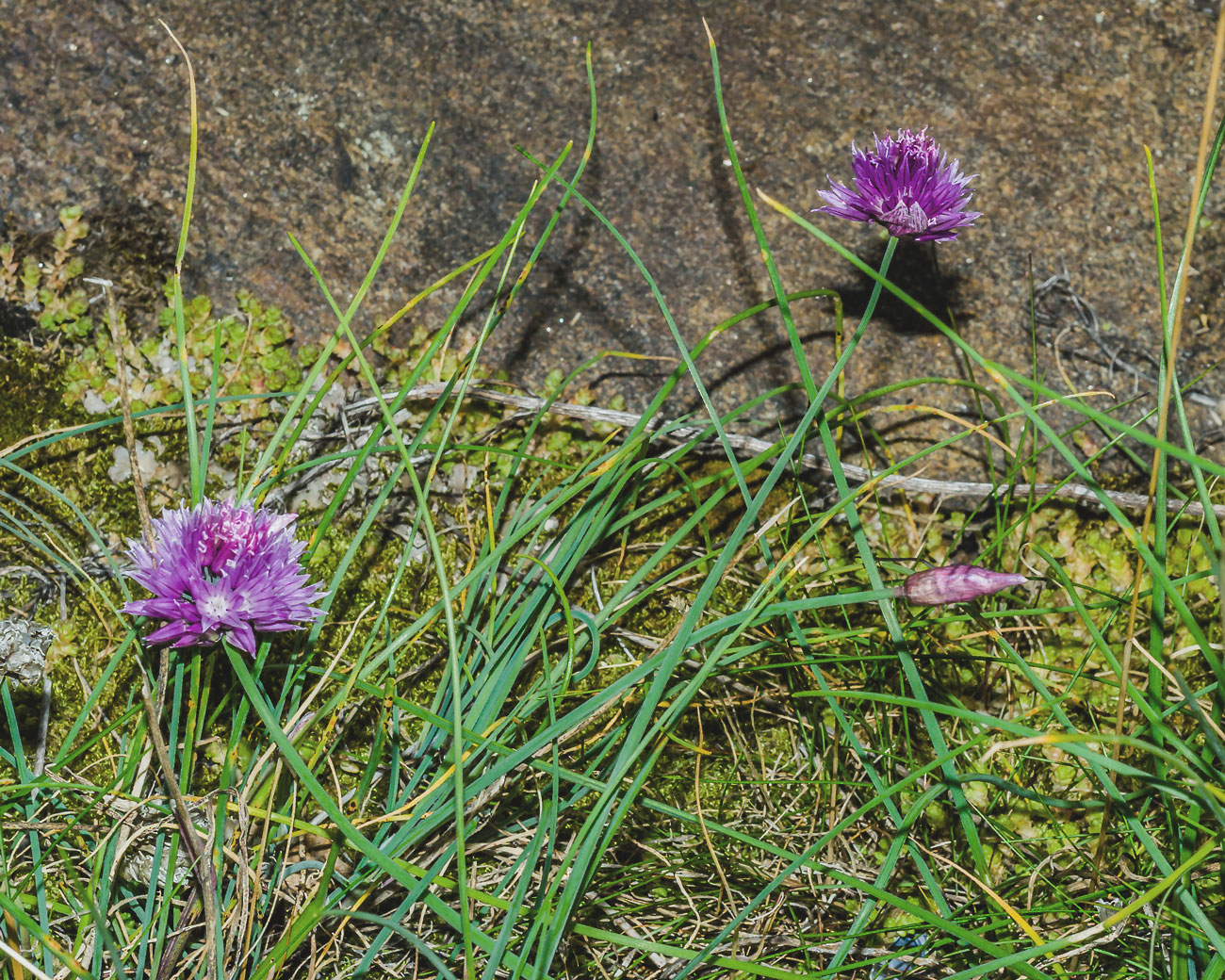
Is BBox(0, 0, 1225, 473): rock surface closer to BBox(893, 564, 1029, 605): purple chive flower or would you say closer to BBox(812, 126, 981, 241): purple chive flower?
BBox(812, 126, 981, 241): purple chive flower

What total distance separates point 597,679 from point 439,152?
1.00 m

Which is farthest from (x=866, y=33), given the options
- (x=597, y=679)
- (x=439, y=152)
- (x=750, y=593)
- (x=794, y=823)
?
(x=794, y=823)

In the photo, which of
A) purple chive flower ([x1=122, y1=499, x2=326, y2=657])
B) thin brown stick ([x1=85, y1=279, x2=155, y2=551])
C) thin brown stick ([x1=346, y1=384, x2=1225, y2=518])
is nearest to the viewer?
thin brown stick ([x1=85, y1=279, x2=155, y2=551])

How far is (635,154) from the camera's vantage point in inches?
66.8

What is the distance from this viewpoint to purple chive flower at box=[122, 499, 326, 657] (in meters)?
1.07

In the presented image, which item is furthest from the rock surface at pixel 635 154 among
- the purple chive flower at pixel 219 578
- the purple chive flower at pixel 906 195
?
the purple chive flower at pixel 219 578

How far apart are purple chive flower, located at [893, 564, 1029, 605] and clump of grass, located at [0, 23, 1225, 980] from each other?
0.08 meters

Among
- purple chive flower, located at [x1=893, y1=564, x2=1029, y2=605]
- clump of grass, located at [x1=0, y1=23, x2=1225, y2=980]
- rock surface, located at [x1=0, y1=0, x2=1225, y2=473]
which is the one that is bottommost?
clump of grass, located at [x1=0, y1=23, x2=1225, y2=980]

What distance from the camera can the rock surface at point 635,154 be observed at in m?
1.60

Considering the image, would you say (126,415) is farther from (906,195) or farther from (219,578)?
(906,195)

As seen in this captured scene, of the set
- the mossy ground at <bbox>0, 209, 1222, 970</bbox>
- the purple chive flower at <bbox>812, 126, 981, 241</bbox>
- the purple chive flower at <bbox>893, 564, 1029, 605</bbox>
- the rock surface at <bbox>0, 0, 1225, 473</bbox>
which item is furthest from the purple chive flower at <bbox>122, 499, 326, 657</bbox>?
the purple chive flower at <bbox>812, 126, 981, 241</bbox>

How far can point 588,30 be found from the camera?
1.77 m

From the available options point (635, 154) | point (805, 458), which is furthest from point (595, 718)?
point (635, 154)

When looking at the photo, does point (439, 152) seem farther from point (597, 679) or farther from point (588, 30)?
point (597, 679)
